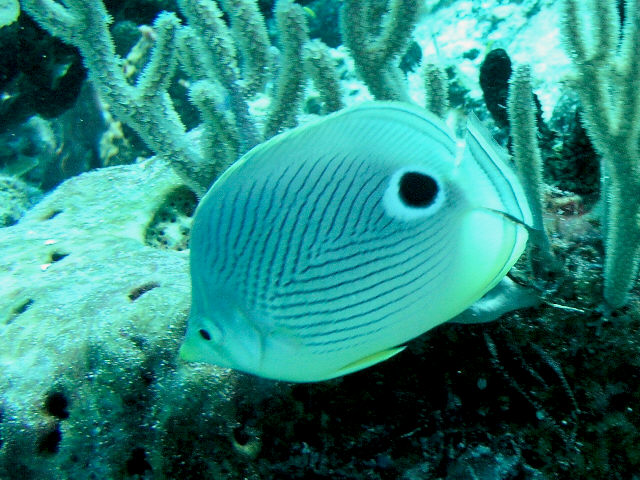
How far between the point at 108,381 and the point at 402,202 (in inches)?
57.3

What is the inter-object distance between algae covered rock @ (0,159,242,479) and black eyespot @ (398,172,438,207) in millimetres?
1093

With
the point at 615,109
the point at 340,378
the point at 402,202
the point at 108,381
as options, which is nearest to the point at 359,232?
the point at 402,202

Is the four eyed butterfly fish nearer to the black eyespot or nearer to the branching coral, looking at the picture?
the black eyespot

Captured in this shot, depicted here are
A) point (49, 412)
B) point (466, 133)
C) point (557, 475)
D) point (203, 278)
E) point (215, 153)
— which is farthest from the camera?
point (215, 153)

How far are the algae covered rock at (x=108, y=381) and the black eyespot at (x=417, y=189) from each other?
3.58ft

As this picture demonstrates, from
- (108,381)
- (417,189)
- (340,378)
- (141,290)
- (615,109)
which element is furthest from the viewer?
(141,290)

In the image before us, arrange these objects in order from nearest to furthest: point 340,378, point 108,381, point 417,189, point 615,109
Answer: point 417,189, point 615,109, point 340,378, point 108,381

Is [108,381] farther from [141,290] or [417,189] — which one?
[417,189]

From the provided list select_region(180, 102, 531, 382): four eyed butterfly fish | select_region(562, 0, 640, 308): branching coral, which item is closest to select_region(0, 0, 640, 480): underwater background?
select_region(562, 0, 640, 308): branching coral

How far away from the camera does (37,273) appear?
2.54 metres

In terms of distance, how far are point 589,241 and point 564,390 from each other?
583mm

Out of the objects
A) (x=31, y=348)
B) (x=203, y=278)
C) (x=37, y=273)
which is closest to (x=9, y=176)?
(x=37, y=273)

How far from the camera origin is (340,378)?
1.58 metres

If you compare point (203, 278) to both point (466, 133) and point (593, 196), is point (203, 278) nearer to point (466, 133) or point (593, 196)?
point (466, 133)
